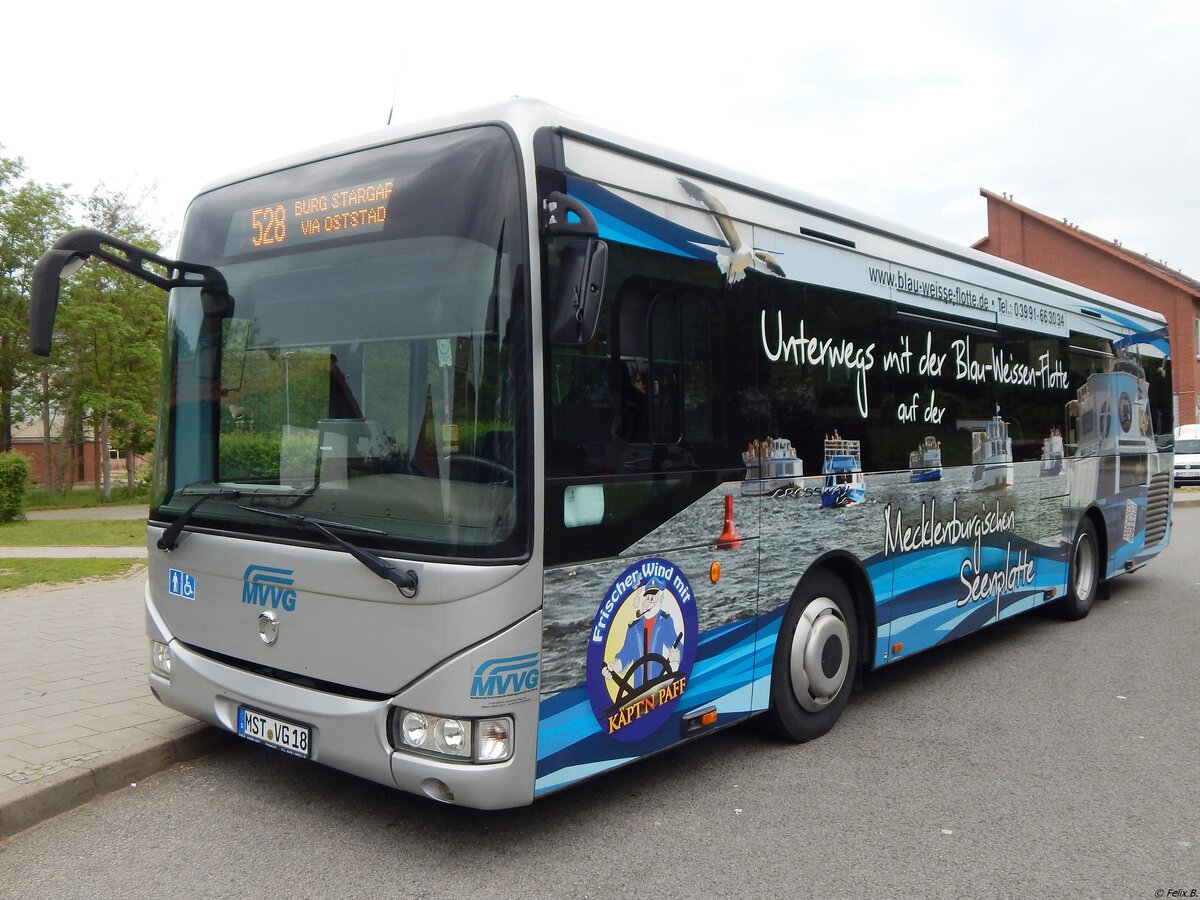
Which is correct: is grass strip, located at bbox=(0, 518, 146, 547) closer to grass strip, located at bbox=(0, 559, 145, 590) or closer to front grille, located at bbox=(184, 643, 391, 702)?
grass strip, located at bbox=(0, 559, 145, 590)

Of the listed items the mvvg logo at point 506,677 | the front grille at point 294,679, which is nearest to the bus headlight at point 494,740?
the mvvg logo at point 506,677

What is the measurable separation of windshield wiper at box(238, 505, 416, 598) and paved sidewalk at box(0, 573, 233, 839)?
1814 mm

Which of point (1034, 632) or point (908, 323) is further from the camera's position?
point (1034, 632)

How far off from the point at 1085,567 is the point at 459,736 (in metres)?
7.68

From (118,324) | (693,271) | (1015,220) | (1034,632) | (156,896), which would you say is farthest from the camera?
(1015,220)

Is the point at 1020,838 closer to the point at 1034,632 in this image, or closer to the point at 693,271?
the point at 693,271

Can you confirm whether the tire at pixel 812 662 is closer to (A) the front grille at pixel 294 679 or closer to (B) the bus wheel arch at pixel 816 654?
(B) the bus wheel arch at pixel 816 654

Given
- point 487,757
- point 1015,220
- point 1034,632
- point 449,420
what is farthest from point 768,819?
point 1015,220

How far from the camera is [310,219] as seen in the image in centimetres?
441

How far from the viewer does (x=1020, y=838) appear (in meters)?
4.32

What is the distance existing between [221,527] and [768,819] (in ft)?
9.26

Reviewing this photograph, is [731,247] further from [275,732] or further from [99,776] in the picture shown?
[99,776]

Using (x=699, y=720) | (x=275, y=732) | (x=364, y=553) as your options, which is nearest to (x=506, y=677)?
(x=364, y=553)

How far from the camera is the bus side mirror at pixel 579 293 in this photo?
3703 mm
